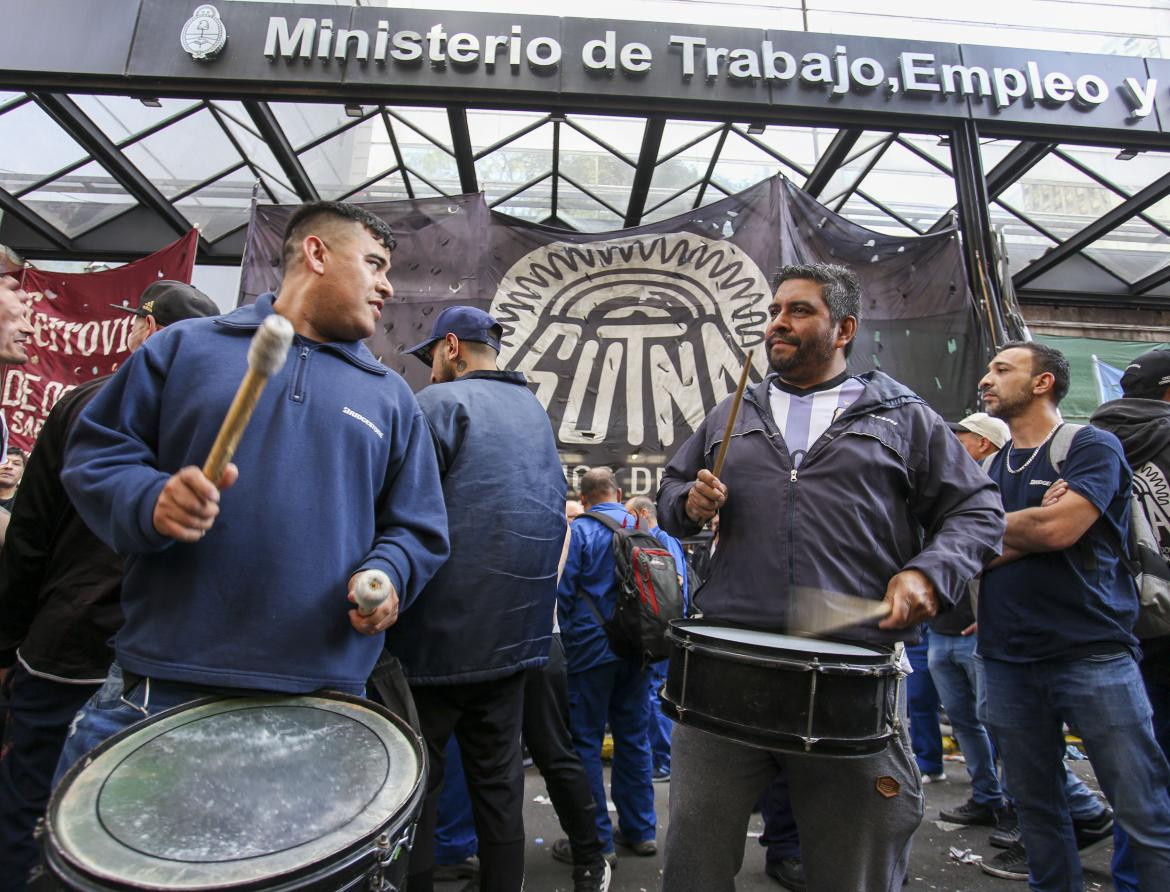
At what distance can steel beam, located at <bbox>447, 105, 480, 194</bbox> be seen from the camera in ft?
18.9

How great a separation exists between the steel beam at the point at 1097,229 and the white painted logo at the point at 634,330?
432 cm

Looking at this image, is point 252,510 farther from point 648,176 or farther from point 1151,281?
point 1151,281

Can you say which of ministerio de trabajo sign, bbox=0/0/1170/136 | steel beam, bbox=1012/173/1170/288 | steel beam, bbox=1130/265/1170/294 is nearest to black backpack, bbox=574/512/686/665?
ministerio de trabajo sign, bbox=0/0/1170/136

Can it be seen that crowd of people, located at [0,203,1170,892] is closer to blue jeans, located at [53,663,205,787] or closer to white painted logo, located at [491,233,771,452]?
blue jeans, located at [53,663,205,787]

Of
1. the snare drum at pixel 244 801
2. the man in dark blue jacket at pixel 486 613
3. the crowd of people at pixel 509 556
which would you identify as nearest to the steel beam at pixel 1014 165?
the crowd of people at pixel 509 556

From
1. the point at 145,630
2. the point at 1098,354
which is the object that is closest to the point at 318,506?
the point at 145,630

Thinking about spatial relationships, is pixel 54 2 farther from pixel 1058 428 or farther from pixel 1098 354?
pixel 1098 354

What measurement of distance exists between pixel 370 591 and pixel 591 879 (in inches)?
86.9

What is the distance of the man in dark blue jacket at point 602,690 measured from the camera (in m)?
3.64

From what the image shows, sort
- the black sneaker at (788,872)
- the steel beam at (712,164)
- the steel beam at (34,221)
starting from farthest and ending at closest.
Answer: the steel beam at (34,221) < the steel beam at (712,164) < the black sneaker at (788,872)

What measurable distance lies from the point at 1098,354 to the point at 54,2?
1042 centimetres

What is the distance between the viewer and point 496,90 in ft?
17.2

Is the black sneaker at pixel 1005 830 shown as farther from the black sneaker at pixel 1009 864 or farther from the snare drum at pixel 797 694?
the snare drum at pixel 797 694

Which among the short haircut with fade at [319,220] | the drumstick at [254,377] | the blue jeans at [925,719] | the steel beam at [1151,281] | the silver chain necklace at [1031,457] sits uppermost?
the steel beam at [1151,281]
